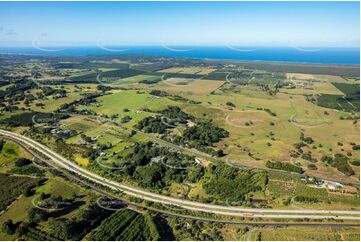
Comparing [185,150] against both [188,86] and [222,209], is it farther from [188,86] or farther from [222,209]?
[188,86]

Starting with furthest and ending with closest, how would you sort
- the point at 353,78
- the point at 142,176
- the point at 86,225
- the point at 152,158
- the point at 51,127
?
the point at 353,78 → the point at 51,127 → the point at 152,158 → the point at 142,176 → the point at 86,225

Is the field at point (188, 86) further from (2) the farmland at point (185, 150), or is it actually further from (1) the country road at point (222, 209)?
(1) the country road at point (222, 209)

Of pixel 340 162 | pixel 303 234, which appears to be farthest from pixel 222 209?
pixel 340 162

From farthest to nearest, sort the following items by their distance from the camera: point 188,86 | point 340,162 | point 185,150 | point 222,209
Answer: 1. point 188,86
2. point 185,150
3. point 340,162
4. point 222,209

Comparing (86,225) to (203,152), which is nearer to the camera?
(86,225)

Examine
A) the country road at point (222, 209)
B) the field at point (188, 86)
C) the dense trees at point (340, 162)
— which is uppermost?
the dense trees at point (340, 162)

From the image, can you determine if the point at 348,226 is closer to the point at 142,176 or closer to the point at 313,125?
the point at 142,176

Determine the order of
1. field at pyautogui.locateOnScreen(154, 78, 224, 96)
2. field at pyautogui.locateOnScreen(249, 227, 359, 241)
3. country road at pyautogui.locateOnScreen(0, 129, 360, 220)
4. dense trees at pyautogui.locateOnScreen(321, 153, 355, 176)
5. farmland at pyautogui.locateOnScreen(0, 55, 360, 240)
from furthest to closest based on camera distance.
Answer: field at pyautogui.locateOnScreen(154, 78, 224, 96) → dense trees at pyautogui.locateOnScreen(321, 153, 355, 176) → country road at pyautogui.locateOnScreen(0, 129, 360, 220) → farmland at pyautogui.locateOnScreen(0, 55, 360, 240) → field at pyautogui.locateOnScreen(249, 227, 359, 241)

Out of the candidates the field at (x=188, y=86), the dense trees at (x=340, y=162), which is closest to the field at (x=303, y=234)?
the dense trees at (x=340, y=162)

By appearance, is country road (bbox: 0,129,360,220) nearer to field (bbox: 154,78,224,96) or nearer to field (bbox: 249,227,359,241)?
field (bbox: 249,227,359,241)

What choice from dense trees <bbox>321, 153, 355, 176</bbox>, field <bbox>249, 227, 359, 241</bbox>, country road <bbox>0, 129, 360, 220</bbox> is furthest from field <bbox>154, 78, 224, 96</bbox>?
field <bbox>249, 227, 359, 241</bbox>

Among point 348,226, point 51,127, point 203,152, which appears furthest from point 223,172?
point 51,127
